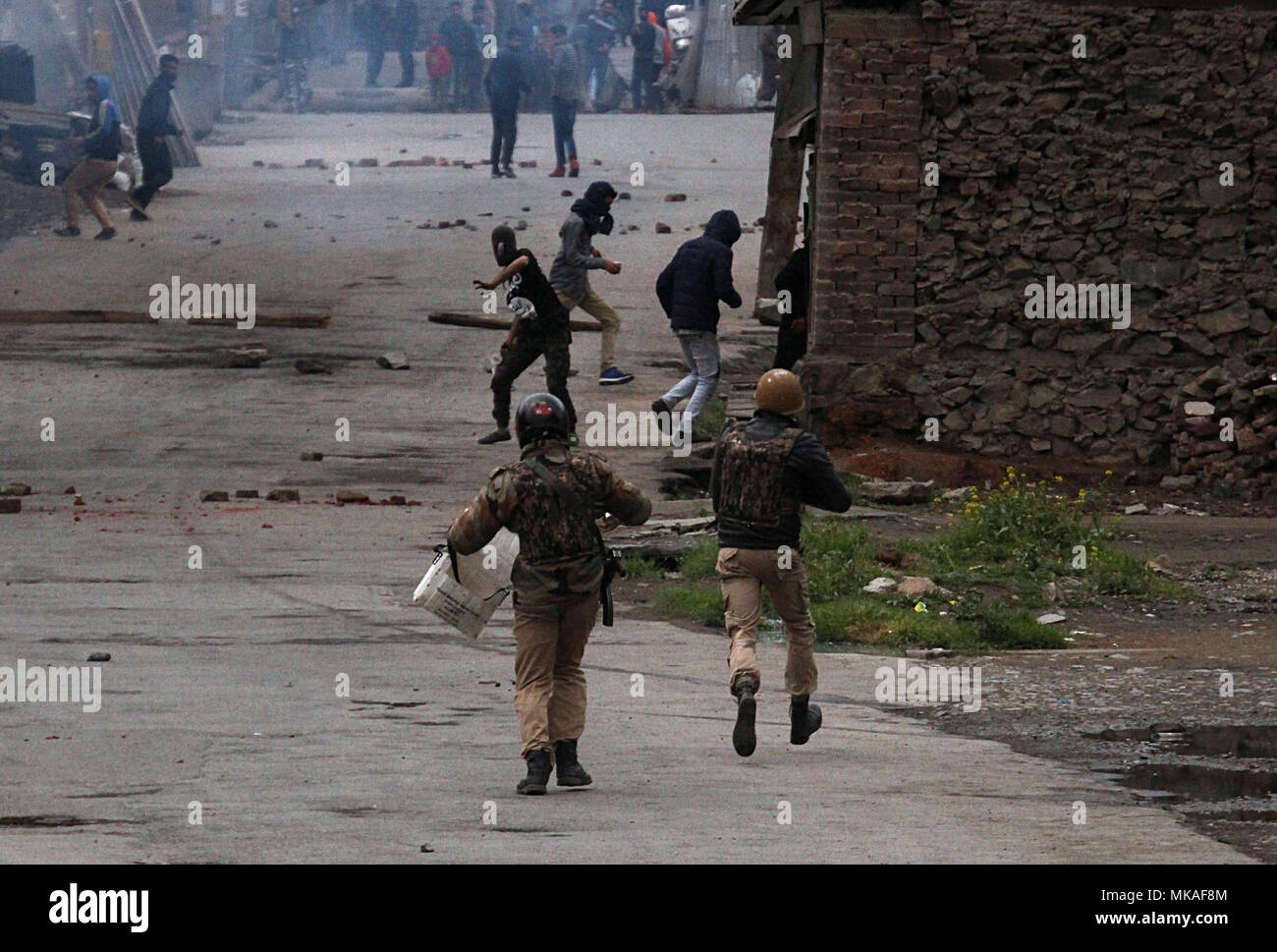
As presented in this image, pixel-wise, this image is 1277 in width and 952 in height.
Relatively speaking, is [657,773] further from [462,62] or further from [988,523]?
[462,62]

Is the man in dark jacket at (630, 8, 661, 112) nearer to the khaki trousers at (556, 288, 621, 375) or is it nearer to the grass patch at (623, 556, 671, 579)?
the khaki trousers at (556, 288, 621, 375)

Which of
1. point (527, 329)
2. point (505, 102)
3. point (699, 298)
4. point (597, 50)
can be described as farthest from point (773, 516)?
point (597, 50)

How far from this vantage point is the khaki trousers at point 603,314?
17.9m

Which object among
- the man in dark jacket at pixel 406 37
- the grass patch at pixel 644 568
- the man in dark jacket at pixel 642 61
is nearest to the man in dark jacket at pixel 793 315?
the grass patch at pixel 644 568

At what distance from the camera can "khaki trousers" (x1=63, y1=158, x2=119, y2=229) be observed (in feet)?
86.4

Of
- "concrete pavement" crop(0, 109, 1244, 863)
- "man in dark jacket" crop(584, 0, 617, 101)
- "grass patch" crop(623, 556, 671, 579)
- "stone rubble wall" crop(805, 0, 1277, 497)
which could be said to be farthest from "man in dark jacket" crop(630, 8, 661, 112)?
"grass patch" crop(623, 556, 671, 579)

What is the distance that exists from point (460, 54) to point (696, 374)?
26479 mm

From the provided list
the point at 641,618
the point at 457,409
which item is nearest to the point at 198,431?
the point at 457,409

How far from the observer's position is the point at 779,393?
8.70m

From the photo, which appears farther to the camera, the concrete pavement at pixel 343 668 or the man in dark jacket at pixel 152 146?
A: the man in dark jacket at pixel 152 146

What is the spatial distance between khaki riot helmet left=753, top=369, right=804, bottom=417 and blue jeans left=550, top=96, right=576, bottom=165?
2172cm

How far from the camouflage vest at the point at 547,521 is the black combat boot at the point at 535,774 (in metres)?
0.70

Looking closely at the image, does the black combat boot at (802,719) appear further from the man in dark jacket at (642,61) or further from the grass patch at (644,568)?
the man in dark jacket at (642,61)

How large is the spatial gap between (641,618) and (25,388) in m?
9.31
